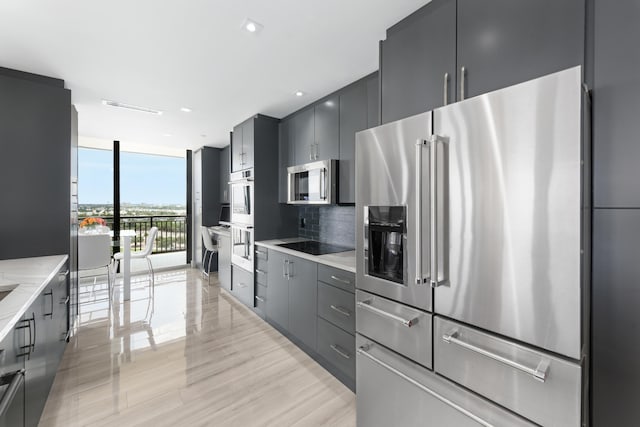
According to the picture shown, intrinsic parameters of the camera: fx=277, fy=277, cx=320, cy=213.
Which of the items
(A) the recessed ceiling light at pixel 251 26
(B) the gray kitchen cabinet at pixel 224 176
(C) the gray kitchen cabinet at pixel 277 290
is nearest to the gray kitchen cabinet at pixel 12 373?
(C) the gray kitchen cabinet at pixel 277 290

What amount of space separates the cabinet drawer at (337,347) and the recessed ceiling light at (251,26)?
2.22 m

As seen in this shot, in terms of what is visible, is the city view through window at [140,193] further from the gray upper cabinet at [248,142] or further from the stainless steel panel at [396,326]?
the stainless steel panel at [396,326]

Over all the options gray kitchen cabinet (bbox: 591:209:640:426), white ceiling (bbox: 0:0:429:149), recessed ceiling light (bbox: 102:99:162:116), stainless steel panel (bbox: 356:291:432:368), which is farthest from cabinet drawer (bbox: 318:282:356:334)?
recessed ceiling light (bbox: 102:99:162:116)

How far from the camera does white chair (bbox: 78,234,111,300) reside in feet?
11.5

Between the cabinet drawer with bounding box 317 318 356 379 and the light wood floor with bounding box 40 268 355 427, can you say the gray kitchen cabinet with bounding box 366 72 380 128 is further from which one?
the light wood floor with bounding box 40 268 355 427

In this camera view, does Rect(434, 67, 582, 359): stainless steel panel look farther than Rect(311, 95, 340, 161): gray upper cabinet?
No

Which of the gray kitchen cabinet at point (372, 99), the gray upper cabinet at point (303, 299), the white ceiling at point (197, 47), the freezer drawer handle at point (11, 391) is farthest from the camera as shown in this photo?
→ the gray upper cabinet at point (303, 299)

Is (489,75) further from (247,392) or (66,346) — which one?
(66,346)

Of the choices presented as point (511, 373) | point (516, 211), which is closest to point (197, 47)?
point (516, 211)

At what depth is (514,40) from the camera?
47.5 inches

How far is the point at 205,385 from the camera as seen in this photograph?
83.7 inches

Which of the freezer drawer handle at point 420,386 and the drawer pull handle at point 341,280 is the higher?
the drawer pull handle at point 341,280

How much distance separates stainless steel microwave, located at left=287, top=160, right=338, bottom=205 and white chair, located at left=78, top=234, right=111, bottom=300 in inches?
100

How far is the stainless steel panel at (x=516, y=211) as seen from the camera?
906 mm
